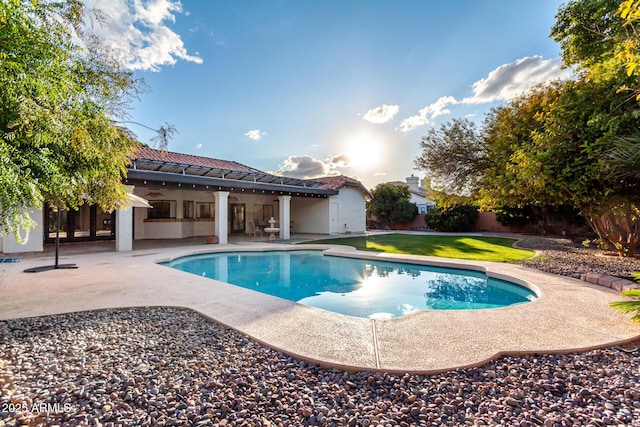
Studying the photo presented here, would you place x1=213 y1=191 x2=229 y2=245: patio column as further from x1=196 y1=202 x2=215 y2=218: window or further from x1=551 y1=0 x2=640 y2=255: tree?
x1=551 y1=0 x2=640 y2=255: tree

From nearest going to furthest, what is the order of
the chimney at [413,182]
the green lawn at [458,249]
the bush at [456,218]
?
the green lawn at [458,249], the bush at [456,218], the chimney at [413,182]

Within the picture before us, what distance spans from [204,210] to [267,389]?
19.6 metres

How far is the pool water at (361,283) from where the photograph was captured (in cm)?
682

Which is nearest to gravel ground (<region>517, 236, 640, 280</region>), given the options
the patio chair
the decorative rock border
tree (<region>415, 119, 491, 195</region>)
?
the decorative rock border

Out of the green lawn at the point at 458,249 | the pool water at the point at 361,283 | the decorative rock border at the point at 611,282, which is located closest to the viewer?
the decorative rock border at the point at 611,282

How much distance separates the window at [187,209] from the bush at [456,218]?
20.1 metres

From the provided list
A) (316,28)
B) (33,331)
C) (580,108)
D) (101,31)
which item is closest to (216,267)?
(33,331)

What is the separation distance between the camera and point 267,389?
276cm

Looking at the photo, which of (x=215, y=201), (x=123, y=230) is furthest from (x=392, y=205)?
(x=123, y=230)

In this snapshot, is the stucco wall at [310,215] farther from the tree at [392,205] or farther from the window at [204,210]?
the tree at [392,205]

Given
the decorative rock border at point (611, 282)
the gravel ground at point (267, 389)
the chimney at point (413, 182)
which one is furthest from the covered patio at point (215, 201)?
the chimney at point (413, 182)

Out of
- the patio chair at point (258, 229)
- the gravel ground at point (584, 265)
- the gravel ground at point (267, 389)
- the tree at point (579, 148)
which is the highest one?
the tree at point (579, 148)

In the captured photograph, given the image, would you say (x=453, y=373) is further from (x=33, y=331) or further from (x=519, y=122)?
(x=519, y=122)

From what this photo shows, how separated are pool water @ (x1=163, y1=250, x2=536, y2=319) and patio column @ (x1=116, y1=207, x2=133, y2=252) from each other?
290cm
